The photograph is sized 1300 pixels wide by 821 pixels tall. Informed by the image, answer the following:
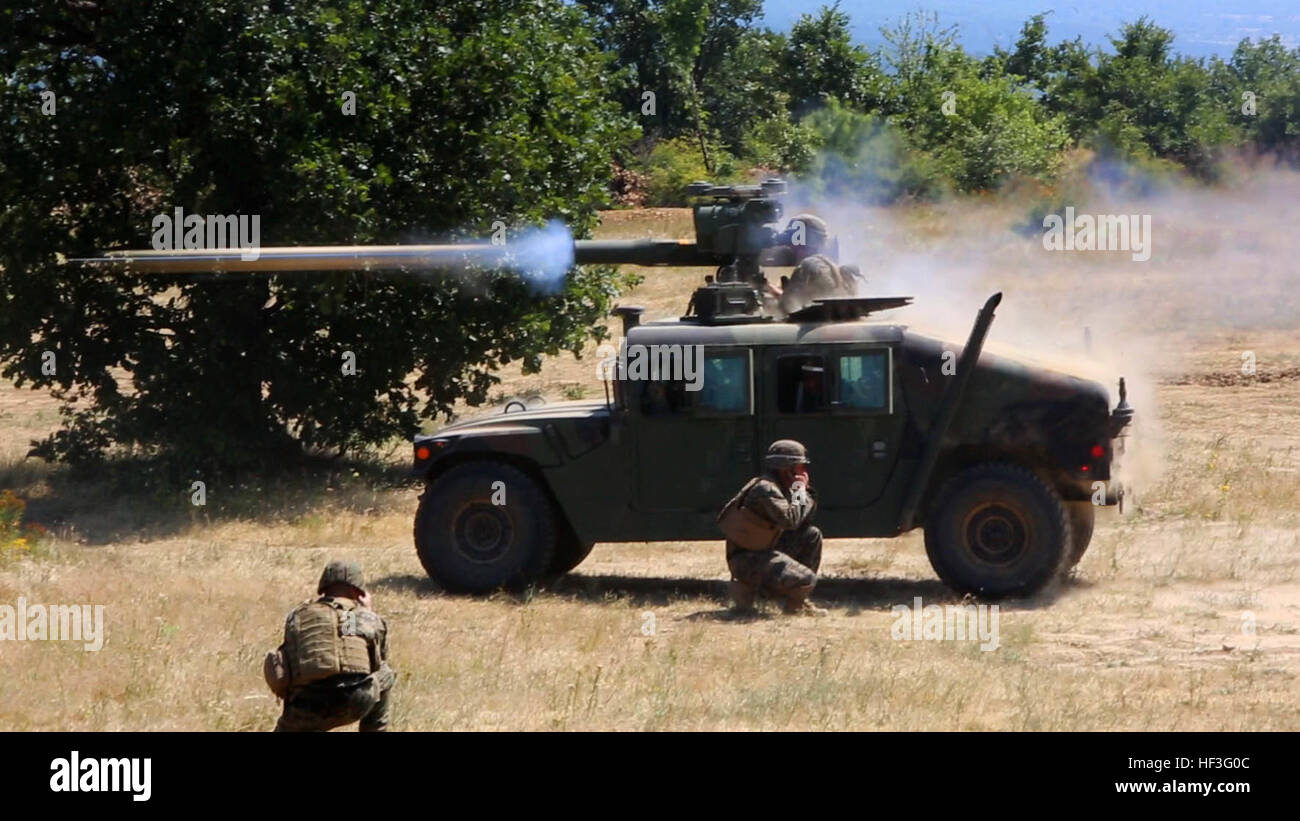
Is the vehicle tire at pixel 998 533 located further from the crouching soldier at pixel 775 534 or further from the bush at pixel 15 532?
the bush at pixel 15 532

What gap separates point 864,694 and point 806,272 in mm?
4372

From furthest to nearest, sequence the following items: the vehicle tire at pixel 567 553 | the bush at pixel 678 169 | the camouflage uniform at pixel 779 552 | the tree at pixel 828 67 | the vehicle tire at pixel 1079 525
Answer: the tree at pixel 828 67, the bush at pixel 678 169, the vehicle tire at pixel 567 553, the vehicle tire at pixel 1079 525, the camouflage uniform at pixel 779 552

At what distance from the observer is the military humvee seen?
476 inches

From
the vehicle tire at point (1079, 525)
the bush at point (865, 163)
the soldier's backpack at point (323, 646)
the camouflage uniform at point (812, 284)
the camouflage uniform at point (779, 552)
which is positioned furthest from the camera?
the bush at point (865, 163)

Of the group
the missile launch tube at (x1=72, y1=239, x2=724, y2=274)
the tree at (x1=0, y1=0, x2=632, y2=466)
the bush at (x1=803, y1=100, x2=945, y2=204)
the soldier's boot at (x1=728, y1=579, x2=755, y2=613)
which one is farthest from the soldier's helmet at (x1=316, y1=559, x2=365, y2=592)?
the bush at (x1=803, y1=100, x2=945, y2=204)

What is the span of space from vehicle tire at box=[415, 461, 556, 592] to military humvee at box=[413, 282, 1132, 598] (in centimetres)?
1

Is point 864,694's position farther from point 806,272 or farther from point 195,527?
point 195,527

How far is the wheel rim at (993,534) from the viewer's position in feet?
39.6

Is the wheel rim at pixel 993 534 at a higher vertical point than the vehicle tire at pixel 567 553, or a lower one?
higher

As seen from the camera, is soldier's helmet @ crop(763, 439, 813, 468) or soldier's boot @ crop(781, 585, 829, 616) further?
soldier's boot @ crop(781, 585, 829, 616)

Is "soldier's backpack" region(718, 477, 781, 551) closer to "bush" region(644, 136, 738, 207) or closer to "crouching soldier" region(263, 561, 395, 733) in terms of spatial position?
"crouching soldier" region(263, 561, 395, 733)

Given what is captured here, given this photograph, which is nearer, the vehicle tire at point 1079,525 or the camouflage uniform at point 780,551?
the camouflage uniform at point 780,551

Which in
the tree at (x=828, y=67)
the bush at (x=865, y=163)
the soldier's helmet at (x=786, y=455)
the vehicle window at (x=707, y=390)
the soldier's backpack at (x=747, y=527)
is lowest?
the soldier's backpack at (x=747, y=527)

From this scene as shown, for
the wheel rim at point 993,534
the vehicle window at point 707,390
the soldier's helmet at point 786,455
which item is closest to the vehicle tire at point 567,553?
the vehicle window at point 707,390
